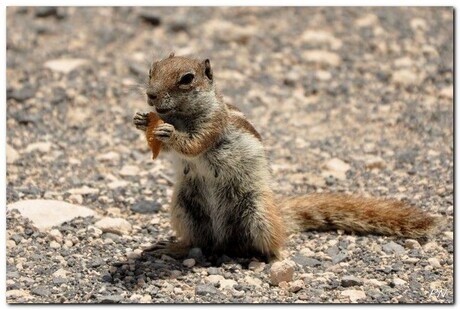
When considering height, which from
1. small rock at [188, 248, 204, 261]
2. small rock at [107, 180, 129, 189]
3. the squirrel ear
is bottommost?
small rock at [188, 248, 204, 261]

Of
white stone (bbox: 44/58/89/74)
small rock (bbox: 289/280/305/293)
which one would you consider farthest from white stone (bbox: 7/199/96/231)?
white stone (bbox: 44/58/89/74)

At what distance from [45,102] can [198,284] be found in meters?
3.22

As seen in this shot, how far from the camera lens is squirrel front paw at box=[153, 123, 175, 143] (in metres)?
4.66

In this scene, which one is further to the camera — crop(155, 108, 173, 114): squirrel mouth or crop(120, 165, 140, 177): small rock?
crop(120, 165, 140, 177): small rock

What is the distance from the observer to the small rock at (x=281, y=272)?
4746mm

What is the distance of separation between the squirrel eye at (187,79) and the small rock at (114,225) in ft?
3.69

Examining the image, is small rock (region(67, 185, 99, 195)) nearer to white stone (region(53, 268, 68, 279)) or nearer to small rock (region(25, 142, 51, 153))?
small rock (region(25, 142, 51, 153))

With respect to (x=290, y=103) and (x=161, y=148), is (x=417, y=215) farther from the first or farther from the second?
(x=290, y=103)

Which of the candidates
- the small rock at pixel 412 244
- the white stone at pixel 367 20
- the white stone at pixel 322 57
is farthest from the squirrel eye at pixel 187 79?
the white stone at pixel 367 20

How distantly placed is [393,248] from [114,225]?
5.52 feet

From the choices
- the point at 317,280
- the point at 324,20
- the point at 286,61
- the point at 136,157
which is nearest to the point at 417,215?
the point at 317,280

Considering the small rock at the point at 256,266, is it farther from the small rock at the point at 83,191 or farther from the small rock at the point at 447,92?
the small rock at the point at 447,92

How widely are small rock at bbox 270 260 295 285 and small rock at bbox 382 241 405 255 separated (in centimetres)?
80

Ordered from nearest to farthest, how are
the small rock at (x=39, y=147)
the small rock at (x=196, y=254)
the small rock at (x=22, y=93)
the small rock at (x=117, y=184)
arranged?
Answer: the small rock at (x=196, y=254), the small rock at (x=117, y=184), the small rock at (x=39, y=147), the small rock at (x=22, y=93)
